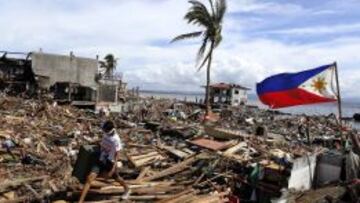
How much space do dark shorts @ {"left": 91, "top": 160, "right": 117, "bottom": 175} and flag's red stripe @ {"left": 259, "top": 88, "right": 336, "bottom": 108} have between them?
195 inches

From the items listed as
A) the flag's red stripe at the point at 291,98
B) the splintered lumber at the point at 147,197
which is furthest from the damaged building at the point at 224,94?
the splintered lumber at the point at 147,197

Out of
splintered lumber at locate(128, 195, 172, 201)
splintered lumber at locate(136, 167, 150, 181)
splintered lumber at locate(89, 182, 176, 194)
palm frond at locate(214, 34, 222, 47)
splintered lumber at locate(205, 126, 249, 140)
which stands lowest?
splintered lumber at locate(128, 195, 172, 201)

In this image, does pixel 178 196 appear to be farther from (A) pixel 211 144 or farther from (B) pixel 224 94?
(B) pixel 224 94

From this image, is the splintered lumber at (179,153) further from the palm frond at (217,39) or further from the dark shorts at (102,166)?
the palm frond at (217,39)

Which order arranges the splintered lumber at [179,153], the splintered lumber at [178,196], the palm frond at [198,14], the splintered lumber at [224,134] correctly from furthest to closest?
the palm frond at [198,14]
the splintered lumber at [224,134]
the splintered lumber at [179,153]
the splintered lumber at [178,196]

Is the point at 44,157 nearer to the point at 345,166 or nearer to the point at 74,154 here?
the point at 74,154

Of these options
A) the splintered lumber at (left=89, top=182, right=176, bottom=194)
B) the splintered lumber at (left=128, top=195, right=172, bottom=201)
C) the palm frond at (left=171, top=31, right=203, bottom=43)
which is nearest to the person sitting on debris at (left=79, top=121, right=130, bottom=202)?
the splintered lumber at (left=89, top=182, right=176, bottom=194)

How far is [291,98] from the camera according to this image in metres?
13.7

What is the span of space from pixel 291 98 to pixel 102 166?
212 inches

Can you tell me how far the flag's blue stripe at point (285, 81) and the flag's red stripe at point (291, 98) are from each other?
112mm

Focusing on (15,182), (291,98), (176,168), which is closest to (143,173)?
(176,168)

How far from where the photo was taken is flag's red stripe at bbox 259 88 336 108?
44.5 feet

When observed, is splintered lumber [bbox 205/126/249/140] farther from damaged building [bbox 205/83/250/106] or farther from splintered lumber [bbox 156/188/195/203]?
damaged building [bbox 205/83/250/106]

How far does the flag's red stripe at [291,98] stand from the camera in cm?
1355
